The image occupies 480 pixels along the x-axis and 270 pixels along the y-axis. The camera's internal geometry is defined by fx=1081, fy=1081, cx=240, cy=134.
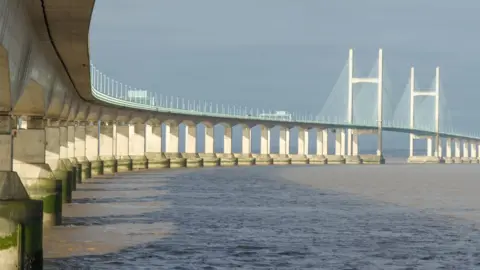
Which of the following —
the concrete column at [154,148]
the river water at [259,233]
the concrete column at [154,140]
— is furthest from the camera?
the concrete column at [154,140]

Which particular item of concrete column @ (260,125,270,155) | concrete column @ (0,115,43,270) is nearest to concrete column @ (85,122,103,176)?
concrete column @ (0,115,43,270)

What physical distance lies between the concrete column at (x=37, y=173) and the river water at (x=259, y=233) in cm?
83

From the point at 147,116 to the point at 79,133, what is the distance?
133ft

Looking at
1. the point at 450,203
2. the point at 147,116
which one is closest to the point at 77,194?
the point at 450,203

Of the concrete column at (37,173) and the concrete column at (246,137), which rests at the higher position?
the concrete column at (246,137)

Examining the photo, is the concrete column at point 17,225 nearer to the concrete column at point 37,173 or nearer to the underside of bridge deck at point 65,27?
the underside of bridge deck at point 65,27

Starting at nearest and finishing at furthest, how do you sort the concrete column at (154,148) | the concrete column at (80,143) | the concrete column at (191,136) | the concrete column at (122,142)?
the concrete column at (80,143) → the concrete column at (122,142) → the concrete column at (154,148) → the concrete column at (191,136)

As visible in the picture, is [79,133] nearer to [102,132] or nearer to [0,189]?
[102,132]

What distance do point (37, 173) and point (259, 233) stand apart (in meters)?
8.14

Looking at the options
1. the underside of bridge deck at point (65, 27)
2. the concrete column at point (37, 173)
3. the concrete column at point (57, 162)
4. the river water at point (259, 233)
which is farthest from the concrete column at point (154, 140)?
the concrete column at point (37, 173)

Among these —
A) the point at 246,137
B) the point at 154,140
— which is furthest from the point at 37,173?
the point at 246,137

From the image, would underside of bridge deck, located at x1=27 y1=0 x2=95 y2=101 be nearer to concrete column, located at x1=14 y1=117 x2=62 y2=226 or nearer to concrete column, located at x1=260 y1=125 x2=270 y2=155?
concrete column, located at x1=14 y1=117 x2=62 y2=226

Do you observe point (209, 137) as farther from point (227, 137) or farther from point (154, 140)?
point (154, 140)

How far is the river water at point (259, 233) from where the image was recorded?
95.7 feet
